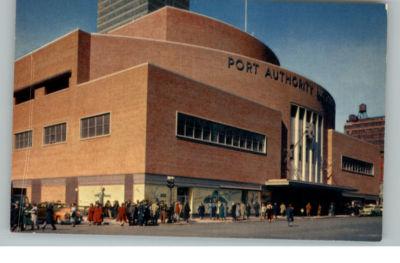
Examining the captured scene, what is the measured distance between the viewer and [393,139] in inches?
567

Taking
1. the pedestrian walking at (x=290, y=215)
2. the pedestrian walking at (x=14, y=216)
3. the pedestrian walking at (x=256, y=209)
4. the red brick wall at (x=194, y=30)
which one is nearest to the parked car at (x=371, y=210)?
the pedestrian walking at (x=290, y=215)

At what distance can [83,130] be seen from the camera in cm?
1609

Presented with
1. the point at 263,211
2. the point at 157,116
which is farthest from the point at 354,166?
the point at 157,116

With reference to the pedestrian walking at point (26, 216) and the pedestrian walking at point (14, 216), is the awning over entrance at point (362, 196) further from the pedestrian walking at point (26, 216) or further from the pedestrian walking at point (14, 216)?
the pedestrian walking at point (14, 216)

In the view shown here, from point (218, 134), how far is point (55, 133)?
540 centimetres

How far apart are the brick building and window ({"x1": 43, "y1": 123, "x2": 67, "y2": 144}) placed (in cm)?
3

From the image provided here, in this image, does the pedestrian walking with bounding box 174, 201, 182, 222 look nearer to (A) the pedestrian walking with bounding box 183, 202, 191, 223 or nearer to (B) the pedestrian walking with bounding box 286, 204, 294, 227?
(A) the pedestrian walking with bounding box 183, 202, 191, 223

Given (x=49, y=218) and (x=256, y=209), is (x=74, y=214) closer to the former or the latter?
(x=49, y=218)

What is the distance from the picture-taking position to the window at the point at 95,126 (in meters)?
15.7

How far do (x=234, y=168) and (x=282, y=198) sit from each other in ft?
7.00

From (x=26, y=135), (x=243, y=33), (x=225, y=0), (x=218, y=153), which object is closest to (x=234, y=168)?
(x=218, y=153)

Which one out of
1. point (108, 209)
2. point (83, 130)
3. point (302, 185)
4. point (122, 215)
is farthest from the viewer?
point (302, 185)

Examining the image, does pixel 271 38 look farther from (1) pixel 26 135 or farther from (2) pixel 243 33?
(1) pixel 26 135

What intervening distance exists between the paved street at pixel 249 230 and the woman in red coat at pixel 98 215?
20 centimetres
